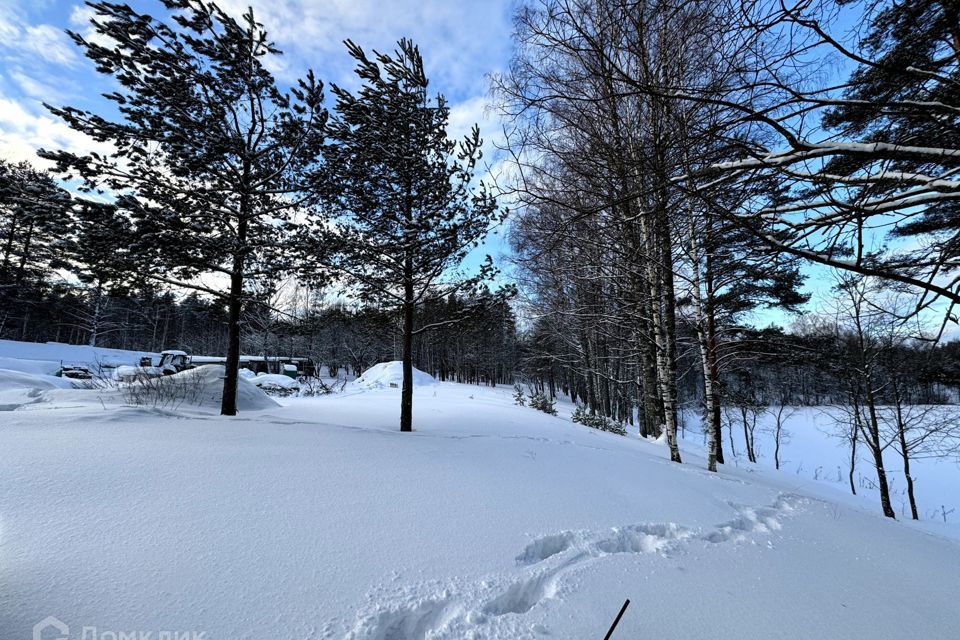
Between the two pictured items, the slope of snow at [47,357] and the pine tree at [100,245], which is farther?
the slope of snow at [47,357]

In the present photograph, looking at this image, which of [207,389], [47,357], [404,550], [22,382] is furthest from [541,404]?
[47,357]

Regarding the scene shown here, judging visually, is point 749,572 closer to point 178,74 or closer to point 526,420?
point 526,420

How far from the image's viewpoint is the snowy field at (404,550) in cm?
160

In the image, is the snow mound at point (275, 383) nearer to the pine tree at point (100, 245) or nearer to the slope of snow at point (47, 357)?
the slope of snow at point (47, 357)

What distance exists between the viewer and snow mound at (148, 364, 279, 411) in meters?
8.43

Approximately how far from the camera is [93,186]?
214 inches

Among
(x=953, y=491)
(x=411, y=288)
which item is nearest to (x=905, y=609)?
(x=411, y=288)

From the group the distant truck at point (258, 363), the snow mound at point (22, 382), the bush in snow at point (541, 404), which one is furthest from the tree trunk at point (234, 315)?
the distant truck at point (258, 363)

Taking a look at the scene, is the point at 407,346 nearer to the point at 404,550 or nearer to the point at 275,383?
the point at 404,550

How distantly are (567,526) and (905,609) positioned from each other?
2.03 metres

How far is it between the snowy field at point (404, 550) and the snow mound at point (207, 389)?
4837 mm

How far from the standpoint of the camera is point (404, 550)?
2.13 metres

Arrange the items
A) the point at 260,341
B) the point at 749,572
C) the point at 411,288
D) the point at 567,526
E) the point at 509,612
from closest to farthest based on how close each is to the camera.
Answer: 1. the point at 509,612
2. the point at 749,572
3. the point at 567,526
4. the point at 411,288
5. the point at 260,341

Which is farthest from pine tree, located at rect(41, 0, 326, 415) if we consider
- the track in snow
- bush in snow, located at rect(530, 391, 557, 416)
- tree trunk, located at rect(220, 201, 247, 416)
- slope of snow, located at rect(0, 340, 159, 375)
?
slope of snow, located at rect(0, 340, 159, 375)
